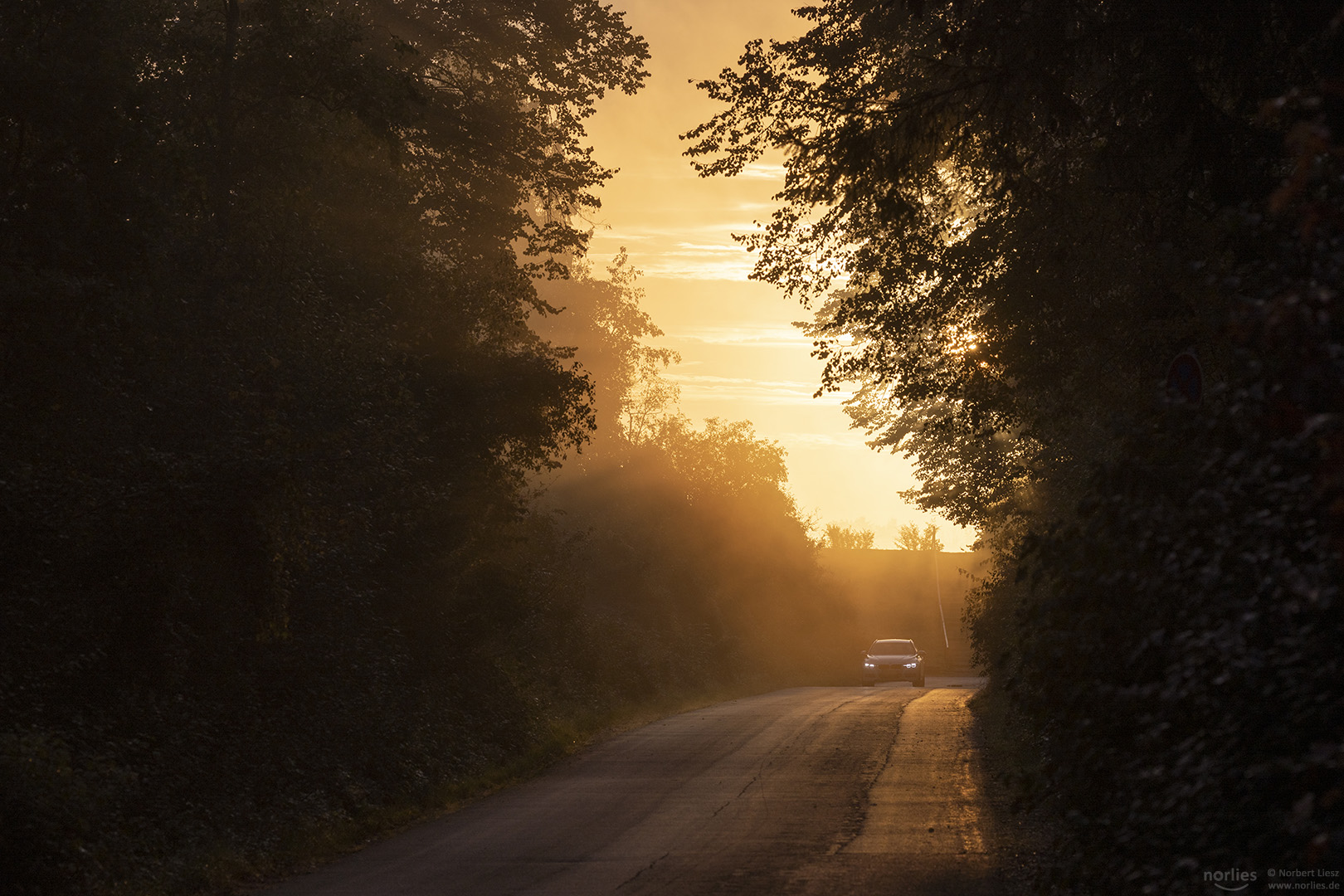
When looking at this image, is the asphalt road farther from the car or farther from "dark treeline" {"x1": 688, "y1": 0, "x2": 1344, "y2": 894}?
the car

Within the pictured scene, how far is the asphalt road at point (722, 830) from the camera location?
35.3ft

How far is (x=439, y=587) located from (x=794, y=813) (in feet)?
29.6

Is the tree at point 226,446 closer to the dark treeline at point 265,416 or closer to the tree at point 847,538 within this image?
the dark treeline at point 265,416

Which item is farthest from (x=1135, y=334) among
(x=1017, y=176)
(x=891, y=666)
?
(x=891, y=666)

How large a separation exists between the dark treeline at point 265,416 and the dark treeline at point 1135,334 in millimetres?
6271

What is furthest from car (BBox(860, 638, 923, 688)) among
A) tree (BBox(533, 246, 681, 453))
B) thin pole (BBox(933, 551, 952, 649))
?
thin pole (BBox(933, 551, 952, 649))

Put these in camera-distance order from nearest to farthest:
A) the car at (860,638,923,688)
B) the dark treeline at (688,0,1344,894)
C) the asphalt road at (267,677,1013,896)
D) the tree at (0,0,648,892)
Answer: the dark treeline at (688,0,1344,894)
the asphalt road at (267,677,1013,896)
the tree at (0,0,648,892)
the car at (860,638,923,688)

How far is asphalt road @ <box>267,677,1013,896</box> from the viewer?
424 inches

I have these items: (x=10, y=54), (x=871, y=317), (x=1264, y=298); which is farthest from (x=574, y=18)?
(x=1264, y=298)

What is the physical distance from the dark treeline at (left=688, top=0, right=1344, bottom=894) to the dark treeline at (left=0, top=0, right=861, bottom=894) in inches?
247

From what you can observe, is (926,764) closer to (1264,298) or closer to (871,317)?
(871,317)

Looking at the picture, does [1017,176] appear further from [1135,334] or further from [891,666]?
[891,666]

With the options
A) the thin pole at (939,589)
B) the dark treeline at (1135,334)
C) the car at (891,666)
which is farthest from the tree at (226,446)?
the thin pole at (939,589)

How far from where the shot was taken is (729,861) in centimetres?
1151
